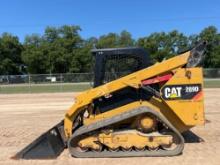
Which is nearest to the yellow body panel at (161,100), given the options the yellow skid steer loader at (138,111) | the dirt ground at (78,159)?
the yellow skid steer loader at (138,111)

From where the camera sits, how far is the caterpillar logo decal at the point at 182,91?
865cm

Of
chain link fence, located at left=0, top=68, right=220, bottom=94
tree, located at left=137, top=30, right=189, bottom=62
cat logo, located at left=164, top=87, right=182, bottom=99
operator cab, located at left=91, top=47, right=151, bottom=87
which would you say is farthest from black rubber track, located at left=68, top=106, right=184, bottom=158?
tree, located at left=137, top=30, right=189, bottom=62

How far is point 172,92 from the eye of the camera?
8664 mm

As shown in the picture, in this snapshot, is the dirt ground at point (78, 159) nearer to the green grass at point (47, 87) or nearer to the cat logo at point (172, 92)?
the cat logo at point (172, 92)

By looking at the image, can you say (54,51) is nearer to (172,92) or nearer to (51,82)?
(51,82)

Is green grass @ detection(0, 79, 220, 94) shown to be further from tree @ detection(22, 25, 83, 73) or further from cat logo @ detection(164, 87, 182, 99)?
tree @ detection(22, 25, 83, 73)

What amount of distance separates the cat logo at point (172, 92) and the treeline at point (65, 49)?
6730 cm

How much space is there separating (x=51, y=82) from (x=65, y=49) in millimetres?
42232

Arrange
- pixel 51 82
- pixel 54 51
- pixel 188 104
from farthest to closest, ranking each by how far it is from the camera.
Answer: pixel 54 51 < pixel 51 82 < pixel 188 104

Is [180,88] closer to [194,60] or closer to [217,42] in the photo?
[194,60]

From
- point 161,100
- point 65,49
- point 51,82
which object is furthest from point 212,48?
point 161,100

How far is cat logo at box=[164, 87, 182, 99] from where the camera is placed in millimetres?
8648

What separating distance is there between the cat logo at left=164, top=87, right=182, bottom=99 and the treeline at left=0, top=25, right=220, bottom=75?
67.3m

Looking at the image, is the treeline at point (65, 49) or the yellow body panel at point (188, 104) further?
the treeline at point (65, 49)
